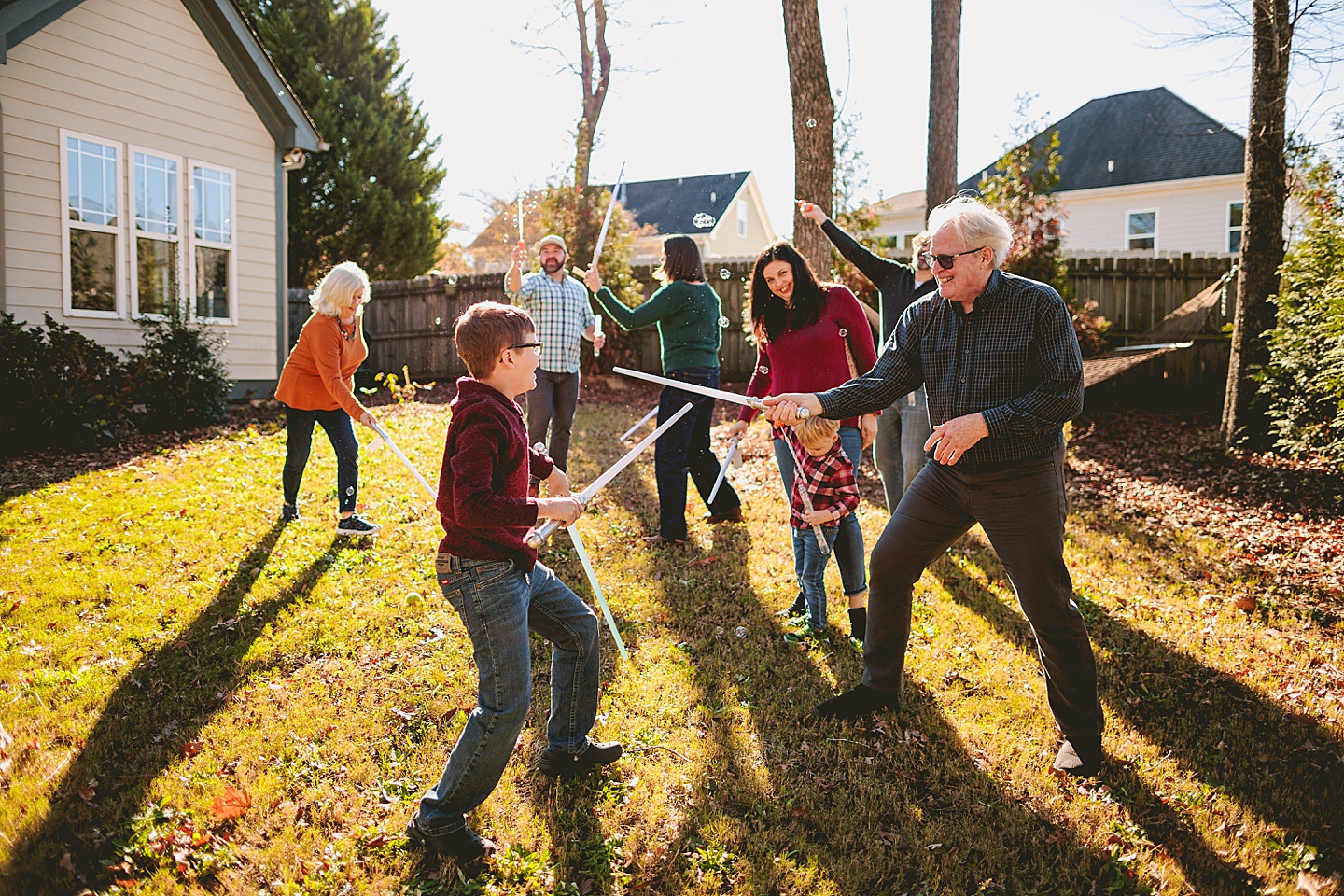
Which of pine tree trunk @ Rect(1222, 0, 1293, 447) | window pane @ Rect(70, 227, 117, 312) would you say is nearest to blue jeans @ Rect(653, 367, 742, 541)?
pine tree trunk @ Rect(1222, 0, 1293, 447)

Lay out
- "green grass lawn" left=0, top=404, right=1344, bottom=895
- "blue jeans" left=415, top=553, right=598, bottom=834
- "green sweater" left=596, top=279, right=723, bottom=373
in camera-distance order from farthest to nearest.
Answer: "green sweater" left=596, top=279, right=723, bottom=373 → "green grass lawn" left=0, top=404, right=1344, bottom=895 → "blue jeans" left=415, top=553, right=598, bottom=834

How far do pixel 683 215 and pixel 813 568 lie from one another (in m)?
31.9

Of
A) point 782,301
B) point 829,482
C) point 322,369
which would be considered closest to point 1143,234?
point 782,301

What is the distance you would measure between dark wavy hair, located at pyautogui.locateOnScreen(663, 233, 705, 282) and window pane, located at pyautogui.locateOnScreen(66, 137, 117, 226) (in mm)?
8455

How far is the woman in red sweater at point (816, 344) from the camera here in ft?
15.2

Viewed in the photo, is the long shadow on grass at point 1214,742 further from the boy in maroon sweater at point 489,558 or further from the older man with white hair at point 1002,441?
the boy in maroon sweater at point 489,558

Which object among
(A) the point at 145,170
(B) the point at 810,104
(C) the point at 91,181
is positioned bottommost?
(C) the point at 91,181

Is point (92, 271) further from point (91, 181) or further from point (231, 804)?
point (231, 804)

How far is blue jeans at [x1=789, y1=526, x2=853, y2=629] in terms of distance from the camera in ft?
14.9

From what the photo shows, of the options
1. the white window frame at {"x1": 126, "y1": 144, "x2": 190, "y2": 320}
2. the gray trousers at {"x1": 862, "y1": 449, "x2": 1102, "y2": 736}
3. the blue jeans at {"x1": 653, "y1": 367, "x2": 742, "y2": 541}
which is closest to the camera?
the gray trousers at {"x1": 862, "y1": 449, "x2": 1102, "y2": 736}

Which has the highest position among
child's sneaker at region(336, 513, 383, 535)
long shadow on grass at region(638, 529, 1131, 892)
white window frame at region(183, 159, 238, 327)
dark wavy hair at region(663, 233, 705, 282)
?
white window frame at region(183, 159, 238, 327)

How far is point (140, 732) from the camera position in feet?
11.9

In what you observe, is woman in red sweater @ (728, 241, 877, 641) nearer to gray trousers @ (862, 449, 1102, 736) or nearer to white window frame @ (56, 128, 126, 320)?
gray trousers @ (862, 449, 1102, 736)

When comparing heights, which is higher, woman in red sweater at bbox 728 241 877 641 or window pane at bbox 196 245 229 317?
window pane at bbox 196 245 229 317
